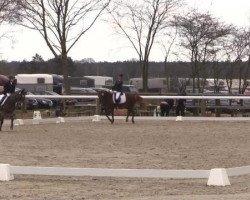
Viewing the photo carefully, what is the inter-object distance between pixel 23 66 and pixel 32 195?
9561 cm

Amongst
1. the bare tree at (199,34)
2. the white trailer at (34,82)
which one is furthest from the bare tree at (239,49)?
the white trailer at (34,82)

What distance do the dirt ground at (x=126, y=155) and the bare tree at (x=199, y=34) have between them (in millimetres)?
21870

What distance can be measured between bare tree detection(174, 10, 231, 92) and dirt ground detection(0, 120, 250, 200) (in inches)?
861

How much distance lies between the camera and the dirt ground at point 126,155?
9.75 metres

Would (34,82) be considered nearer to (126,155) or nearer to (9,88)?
(9,88)

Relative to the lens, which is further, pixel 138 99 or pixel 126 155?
pixel 138 99

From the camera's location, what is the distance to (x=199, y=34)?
158 feet

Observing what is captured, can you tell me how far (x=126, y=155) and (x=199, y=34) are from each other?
113ft

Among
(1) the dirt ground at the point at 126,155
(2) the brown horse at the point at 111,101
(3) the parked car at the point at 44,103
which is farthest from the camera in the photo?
(3) the parked car at the point at 44,103

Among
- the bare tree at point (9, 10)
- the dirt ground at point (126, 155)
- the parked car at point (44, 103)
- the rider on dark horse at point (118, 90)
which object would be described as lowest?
the parked car at point (44, 103)

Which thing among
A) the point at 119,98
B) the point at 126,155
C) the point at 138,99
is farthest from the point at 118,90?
the point at 126,155

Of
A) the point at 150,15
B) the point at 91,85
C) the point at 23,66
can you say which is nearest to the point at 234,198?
the point at 150,15

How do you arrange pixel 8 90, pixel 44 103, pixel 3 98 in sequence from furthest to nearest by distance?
1. pixel 44 103
2. pixel 8 90
3. pixel 3 98

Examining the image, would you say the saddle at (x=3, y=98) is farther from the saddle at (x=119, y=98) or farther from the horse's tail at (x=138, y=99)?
the horse's tail at (x=138, y=99)
